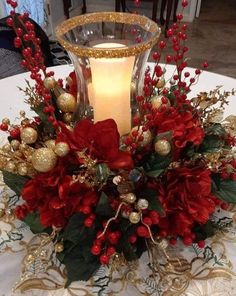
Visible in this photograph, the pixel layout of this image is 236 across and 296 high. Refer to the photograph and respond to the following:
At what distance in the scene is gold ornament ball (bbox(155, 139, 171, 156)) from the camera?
42cm

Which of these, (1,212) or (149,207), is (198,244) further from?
(1,212)

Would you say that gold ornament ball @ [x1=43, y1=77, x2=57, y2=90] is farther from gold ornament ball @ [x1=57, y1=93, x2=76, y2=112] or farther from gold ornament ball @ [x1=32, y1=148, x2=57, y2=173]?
gold ornament ball @ [x1=32, y1=148, x2=57, y2=173]

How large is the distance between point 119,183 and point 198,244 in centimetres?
16

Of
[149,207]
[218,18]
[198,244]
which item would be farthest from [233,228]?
[218,18]

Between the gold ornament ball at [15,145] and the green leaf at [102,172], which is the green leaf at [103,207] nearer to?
the green leaf at [102,172]

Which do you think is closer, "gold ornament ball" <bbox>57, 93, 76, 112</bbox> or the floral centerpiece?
the floral centerpiece

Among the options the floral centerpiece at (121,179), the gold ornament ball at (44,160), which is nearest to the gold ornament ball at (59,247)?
the floral centerpiece at (121,179)

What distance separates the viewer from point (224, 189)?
50cm

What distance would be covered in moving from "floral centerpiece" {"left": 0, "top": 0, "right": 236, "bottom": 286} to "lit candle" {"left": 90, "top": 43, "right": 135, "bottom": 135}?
5cm

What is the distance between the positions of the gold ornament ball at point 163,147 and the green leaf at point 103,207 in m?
0.09

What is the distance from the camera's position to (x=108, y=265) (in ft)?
1.59

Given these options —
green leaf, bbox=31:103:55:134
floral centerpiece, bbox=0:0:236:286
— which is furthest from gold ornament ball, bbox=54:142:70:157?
green leaf, bbox=31:103:55:134

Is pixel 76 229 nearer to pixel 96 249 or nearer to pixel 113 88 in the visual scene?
pixel 96 249

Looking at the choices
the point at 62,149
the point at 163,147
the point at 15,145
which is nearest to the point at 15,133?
the point at 15,145
